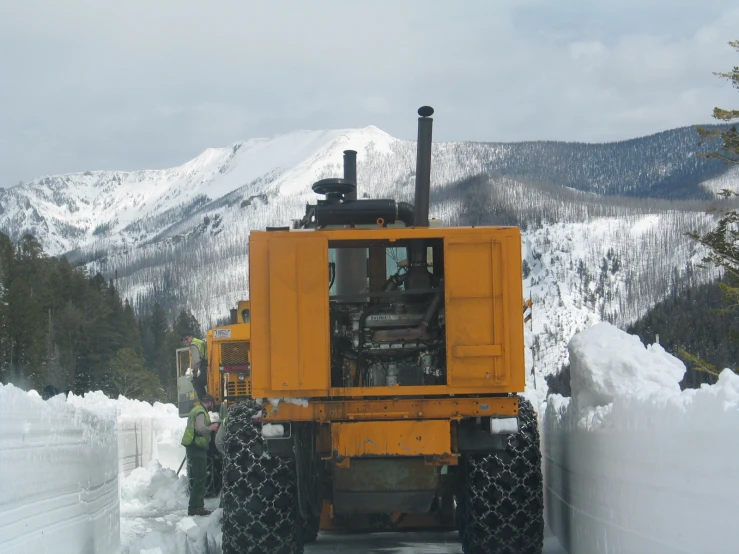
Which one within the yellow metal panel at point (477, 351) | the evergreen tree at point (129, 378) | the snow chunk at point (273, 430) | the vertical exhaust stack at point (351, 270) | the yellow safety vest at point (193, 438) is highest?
the vertical exhaust stack at point (351, 270)

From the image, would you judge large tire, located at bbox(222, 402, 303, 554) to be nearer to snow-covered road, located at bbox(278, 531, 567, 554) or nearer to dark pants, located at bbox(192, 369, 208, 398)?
snow-covered road, located at bbox(278, 531, 567, 554)

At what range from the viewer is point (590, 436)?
8.20m

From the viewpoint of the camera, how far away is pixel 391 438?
25.6 feet

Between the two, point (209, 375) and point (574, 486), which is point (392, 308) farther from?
point (209, 375)

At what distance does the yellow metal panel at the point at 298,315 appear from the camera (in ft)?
25.9

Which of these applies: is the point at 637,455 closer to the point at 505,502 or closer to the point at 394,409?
the point at 394,409

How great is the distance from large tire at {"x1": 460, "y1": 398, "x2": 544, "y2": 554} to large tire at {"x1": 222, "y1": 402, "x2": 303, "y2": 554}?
155 cm

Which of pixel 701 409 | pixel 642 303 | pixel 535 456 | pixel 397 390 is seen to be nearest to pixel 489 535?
pixel 535 456

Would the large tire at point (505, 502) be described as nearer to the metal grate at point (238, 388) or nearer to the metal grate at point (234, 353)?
the metal grate at point (238, 388)

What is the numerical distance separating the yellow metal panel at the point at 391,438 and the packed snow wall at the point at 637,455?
1256 millimetres

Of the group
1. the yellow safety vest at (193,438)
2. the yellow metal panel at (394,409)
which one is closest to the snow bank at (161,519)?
the yellow safety vest at (193,438)

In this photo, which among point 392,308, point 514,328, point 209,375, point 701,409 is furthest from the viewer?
point 209,375

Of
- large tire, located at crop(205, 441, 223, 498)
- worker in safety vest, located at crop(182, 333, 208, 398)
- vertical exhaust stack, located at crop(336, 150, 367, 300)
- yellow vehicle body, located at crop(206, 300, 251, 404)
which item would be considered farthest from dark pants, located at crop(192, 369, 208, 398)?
vertical exhaust stack, located at crop(336, 150, 367, 300)

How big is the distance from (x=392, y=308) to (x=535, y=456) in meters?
1.80
